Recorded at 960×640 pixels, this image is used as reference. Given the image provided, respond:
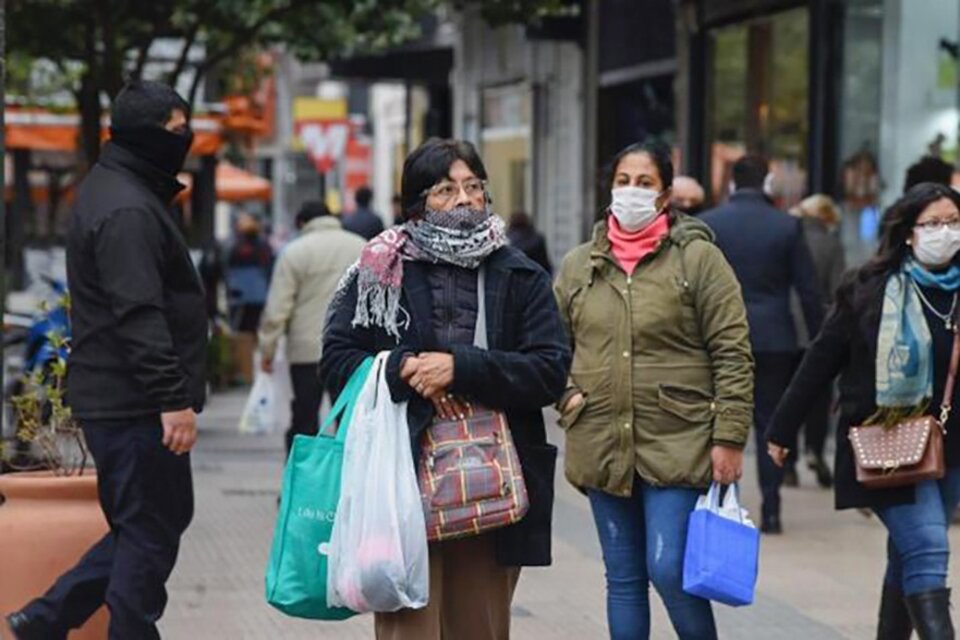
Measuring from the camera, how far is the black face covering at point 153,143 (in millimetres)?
6555

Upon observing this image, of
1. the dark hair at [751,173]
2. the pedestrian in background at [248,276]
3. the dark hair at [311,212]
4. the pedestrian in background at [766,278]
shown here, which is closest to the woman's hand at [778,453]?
the pedestrian in background at [766,278]

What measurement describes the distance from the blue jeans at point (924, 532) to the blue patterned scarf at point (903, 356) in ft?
0.91

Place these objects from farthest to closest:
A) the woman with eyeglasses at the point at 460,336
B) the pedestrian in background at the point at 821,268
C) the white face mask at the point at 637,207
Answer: the pedestrian in background at the point at 821,268, the white face mask at the point at 637,207, the woman with eyeglasses at the point at 460,336

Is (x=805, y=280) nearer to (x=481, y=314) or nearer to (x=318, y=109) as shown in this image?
(x=481, y=314)

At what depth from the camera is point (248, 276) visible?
2522 cm

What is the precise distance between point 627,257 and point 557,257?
57.2ft

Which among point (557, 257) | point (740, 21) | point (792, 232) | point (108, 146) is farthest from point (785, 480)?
point (557, 257)

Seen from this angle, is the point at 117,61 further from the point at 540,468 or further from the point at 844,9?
the point at 540,468

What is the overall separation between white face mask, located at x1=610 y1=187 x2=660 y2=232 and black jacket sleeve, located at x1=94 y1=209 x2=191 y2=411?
1442 mm

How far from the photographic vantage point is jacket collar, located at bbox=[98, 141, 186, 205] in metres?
6.55

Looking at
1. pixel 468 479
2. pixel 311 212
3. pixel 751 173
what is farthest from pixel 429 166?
pixel 311 212

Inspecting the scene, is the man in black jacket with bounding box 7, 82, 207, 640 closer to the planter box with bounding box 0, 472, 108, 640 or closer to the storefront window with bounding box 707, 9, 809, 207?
the planter box with bounding box 0, 472, 108, 640

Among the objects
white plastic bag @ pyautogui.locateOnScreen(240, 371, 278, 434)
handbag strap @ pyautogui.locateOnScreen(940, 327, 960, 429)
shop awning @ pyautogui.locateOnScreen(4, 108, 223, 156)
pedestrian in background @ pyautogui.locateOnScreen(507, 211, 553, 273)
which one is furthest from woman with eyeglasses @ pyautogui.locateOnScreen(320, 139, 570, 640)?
shop awning @ pyautogui.locateOnScreen(4, 108, 223, 156)

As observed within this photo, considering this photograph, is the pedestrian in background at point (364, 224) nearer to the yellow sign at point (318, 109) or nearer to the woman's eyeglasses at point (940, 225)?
the woman's eyeglasses at point (940, 225)
